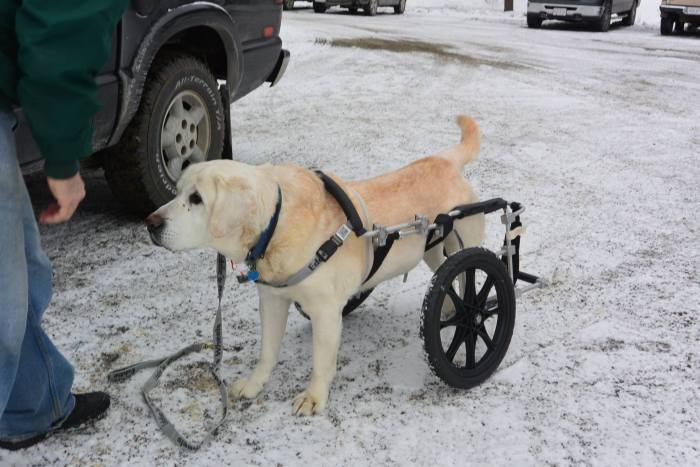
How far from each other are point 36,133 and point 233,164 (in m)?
0.74

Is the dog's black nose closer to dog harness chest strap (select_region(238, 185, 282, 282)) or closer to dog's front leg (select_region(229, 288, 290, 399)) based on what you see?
dog harness chest strap (select_region(238, 185, 282, 282))

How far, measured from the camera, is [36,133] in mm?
1948

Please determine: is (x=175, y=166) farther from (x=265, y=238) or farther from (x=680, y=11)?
(x=680, y=11)

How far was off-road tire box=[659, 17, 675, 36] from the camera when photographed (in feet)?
54.0

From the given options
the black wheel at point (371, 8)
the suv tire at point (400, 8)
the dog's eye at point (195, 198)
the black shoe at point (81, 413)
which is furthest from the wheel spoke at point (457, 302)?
the suv tire at point (400, 8)

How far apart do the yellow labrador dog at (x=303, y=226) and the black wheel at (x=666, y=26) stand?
15382 mm

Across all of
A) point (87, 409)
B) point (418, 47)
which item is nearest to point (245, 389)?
point (87, 409)

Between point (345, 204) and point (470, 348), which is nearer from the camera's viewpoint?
point (345, 204)

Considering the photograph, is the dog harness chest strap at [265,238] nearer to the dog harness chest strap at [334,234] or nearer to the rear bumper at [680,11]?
the dog harness chest strap at [334,234]

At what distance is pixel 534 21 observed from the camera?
58.2 ft

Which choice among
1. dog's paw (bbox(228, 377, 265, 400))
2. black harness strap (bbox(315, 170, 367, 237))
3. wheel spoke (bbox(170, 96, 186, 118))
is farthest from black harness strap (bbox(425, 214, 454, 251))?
wheel spoke (bbox(170, 96, 186, 118))

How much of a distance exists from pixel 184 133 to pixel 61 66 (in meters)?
2.83

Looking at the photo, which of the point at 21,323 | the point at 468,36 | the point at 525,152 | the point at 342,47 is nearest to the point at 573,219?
the point at 525,152

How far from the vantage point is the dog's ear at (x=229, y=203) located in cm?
245
